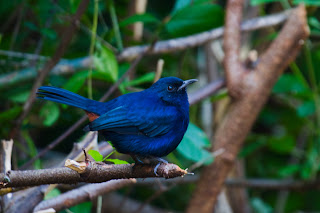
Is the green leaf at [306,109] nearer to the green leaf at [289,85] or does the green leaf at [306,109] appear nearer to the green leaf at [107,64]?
the green leaf at [289,85]

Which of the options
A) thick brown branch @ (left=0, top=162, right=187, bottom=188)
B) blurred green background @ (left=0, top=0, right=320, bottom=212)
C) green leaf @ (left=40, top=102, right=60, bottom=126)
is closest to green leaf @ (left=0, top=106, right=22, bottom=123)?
blurred green background @ (left=0, top=0, right=320, bottom=212)

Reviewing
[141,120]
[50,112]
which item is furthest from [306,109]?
[50,112]

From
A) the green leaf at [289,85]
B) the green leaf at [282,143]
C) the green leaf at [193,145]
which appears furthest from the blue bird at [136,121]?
the green leaf at [282,143]

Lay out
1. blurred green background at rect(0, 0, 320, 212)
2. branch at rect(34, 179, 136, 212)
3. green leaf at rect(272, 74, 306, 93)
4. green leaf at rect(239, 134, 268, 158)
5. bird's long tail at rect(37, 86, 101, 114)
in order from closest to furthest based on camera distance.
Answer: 1. bird's long tail at rect(37, 86, 101, 114)
2. branch at rect(34, 179, 136, 212)
3. blurred green background at rect(0, 0, 320, 212)
4. green leaf at rect(272, 74, 306, 93)
5. green leaf at rect(239, 134, 268, 158)

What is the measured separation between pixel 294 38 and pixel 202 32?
0.84 metres

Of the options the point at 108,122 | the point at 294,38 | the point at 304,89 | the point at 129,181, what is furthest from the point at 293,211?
the point at 108,122

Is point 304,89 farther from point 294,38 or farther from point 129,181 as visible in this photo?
point 129,181

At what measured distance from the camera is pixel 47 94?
90.0 inches

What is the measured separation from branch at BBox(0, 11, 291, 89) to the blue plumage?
128 cm

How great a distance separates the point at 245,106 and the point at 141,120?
1.51 metres

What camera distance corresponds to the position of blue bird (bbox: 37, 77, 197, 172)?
2281 mm

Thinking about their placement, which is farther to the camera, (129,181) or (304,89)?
(304,89)

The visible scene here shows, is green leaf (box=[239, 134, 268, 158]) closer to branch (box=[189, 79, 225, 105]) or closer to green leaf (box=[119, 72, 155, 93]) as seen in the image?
branch (box=[189, 79, 225, 105])

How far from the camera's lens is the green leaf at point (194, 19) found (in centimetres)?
363
